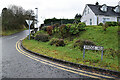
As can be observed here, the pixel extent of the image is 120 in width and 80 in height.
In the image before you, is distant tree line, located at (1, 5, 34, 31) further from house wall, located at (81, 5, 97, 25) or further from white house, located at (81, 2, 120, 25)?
white house, located at (81, 2, 120, 25)

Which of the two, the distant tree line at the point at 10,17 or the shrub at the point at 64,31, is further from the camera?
the distant tree line at the point at 10,17

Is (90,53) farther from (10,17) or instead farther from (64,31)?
(10,17)

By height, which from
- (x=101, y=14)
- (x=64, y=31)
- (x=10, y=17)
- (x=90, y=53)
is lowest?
(x=90, y=53)

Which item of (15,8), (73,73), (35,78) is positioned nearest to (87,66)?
(73,73)

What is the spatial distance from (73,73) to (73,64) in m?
0.96

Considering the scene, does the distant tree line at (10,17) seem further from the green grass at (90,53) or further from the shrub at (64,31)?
the green grass at (90,53)

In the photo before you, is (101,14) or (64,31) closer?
(64,31)

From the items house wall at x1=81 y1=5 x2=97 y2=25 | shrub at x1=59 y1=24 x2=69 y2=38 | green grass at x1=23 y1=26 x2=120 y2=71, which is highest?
house wall at x1=81 y1=5 x2=97 y2=25

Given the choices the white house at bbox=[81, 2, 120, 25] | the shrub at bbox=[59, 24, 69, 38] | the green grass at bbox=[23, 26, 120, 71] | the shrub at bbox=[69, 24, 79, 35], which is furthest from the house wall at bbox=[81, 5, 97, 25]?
the shrub at bbox=[59, 24, 69, 38]

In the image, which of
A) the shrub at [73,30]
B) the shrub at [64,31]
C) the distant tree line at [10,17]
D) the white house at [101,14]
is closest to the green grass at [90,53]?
the shrub at [73,30]

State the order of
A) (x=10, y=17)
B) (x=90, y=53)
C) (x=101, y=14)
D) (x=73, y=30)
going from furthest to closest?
(x=10, y=17), (x=101, y=14), (x=73, y=30), (x=90, y=53)

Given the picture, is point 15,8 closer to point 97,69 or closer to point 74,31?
point 74,31

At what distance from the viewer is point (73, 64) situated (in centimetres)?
523

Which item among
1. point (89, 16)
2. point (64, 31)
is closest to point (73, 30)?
point (64, 31)
